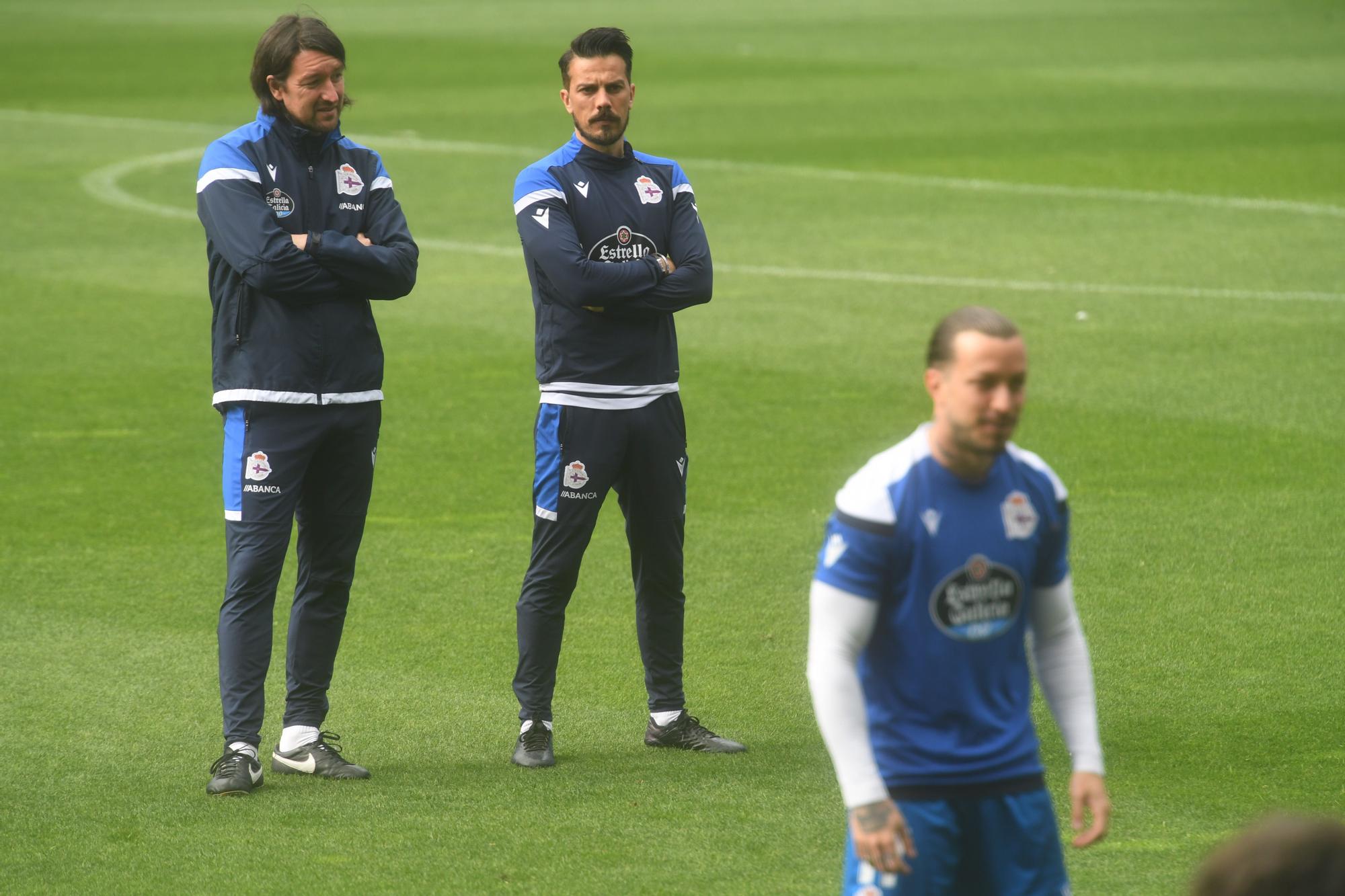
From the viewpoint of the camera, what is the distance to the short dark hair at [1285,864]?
259 cm

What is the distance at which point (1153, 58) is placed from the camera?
131 feet

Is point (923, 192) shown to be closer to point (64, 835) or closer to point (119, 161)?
point (119, 161)

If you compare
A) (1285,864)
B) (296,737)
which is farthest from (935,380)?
(296,737)

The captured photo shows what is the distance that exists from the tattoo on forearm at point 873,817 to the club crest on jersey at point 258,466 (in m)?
3.23

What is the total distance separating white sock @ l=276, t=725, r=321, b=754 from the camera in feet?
22.1

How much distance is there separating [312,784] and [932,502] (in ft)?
10.9

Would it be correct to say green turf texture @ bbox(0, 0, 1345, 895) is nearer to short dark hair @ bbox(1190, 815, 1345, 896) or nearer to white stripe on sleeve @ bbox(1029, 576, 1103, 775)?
white stripe on sleeve @ bbox(1029, 576, 1103, 775)

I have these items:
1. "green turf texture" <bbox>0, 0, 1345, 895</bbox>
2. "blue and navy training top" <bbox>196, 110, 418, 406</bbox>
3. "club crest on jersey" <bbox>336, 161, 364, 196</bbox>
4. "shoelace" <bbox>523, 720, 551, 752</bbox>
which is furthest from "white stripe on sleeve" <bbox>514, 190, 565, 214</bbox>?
"green turf texture" <bbox>0, 0, 1345, 895</bbox>

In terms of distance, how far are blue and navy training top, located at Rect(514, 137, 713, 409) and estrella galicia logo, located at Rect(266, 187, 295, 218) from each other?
798 millimetres

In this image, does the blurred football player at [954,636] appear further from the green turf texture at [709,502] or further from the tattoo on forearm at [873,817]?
the green turf texture at [709,502]

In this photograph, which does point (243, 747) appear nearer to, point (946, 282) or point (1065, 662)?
point (1065, 662)

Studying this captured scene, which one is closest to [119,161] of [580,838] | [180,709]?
[180,709]

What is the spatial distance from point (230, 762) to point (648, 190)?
2529 mm

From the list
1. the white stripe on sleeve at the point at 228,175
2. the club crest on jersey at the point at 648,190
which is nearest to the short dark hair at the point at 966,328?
the club crest on jersey at the point at 648,190
